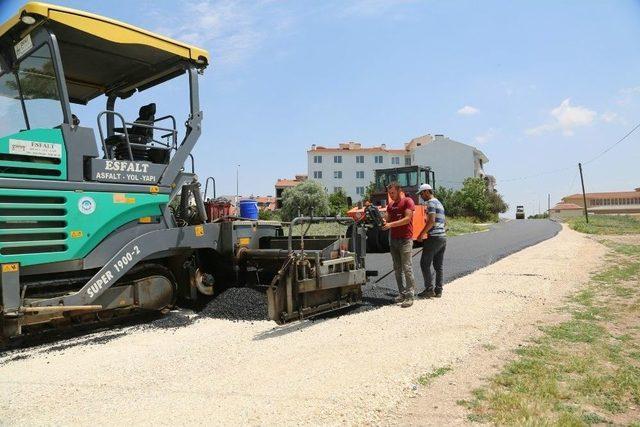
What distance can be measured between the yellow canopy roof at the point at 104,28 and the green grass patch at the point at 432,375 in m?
4.59

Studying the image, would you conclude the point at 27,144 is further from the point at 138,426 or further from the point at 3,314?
the point at 138,426

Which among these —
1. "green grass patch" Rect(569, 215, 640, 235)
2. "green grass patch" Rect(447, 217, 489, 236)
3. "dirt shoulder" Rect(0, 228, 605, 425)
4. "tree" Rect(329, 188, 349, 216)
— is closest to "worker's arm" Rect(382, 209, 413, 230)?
"dirt shoulder" Rect(0, 228, 605, 425)

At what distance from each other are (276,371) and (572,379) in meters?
2.29

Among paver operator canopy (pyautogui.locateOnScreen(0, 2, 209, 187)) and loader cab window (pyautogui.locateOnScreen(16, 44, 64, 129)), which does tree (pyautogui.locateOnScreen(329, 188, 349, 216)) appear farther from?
loader cab window (pyautogui.locateOnScreen(16, 44, 64, 129))

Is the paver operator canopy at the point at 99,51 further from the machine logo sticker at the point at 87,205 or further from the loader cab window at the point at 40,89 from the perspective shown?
the machine logo sticker at the point at 87,205

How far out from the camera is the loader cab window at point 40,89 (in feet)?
16.5

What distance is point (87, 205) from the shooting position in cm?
503

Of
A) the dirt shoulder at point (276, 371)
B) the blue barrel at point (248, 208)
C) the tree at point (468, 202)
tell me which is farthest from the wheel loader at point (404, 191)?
the tree at point (468, 202)

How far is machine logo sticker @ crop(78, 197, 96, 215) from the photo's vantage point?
4.98m

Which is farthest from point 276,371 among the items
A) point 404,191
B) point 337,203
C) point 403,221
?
point 337,203

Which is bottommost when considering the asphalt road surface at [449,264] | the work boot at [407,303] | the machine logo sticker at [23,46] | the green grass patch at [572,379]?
the green grass patch at [572,379]

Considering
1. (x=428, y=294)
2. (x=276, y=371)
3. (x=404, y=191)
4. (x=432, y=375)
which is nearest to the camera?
(x=432, y=375)

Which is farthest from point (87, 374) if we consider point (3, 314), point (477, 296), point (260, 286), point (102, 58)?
point (477, 296)

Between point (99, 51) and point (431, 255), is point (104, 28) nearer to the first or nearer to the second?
point (99, 51)
